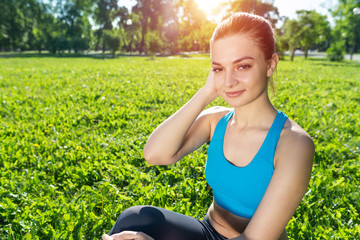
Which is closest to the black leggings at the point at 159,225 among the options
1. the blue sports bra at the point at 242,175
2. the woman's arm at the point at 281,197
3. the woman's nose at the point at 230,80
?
the blue sports bra at the point at 242,175

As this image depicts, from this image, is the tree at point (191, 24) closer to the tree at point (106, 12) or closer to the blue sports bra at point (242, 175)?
Result: the tree at point (106, 12)

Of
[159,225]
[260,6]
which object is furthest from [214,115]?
[260,6]

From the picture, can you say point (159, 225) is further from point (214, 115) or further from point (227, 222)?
point (214, 115)

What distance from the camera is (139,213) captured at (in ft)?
5.91

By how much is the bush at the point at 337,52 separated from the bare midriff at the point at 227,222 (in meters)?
36.6

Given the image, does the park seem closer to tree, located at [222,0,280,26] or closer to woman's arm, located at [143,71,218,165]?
woman's arm, located at [143,71,218,165]

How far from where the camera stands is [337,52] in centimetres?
3247

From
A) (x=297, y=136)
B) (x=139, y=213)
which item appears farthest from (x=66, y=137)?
(x=297, y=136)

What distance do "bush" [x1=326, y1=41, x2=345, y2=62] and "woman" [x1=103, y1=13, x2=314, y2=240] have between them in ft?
119

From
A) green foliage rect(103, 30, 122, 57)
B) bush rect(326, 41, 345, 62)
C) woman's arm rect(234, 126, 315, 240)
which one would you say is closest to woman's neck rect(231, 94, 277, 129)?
woman's arm rect(234, 126, 315, 240)

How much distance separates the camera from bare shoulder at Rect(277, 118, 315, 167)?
1403 millimetres

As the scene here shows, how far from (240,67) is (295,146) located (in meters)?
0.57

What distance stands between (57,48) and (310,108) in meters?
52.5

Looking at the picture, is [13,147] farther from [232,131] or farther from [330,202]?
[330,202]
